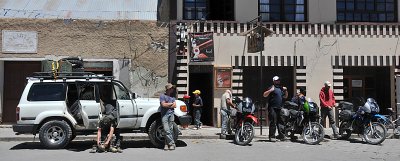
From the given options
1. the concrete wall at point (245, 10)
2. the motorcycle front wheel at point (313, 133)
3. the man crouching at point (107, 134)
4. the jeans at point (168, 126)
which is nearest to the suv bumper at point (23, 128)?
the man crouching at point (107, 134)

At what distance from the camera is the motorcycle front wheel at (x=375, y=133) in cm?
1319

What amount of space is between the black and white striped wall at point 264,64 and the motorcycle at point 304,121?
3.93 m

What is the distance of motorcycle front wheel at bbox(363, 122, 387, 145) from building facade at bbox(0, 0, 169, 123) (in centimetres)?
758

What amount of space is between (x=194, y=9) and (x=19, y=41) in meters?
6.81

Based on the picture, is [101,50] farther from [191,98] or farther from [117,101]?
[117,101]

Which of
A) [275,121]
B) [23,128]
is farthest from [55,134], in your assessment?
[275,121]

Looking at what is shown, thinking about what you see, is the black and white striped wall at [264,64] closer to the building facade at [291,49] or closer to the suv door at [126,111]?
the building facade at [291,49]

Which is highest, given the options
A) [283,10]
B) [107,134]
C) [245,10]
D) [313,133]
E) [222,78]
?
[283,10]

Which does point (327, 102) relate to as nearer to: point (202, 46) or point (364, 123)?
point (364, 123)

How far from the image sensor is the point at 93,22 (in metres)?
17.2

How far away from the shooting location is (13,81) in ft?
56.7

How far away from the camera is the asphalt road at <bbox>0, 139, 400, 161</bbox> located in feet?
35.3

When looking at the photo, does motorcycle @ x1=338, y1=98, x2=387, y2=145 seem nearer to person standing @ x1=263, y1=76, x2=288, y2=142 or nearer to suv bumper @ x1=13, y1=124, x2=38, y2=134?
person standing @ x1=263, y1=76, x2=288, y2=142

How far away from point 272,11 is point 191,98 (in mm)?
4843
